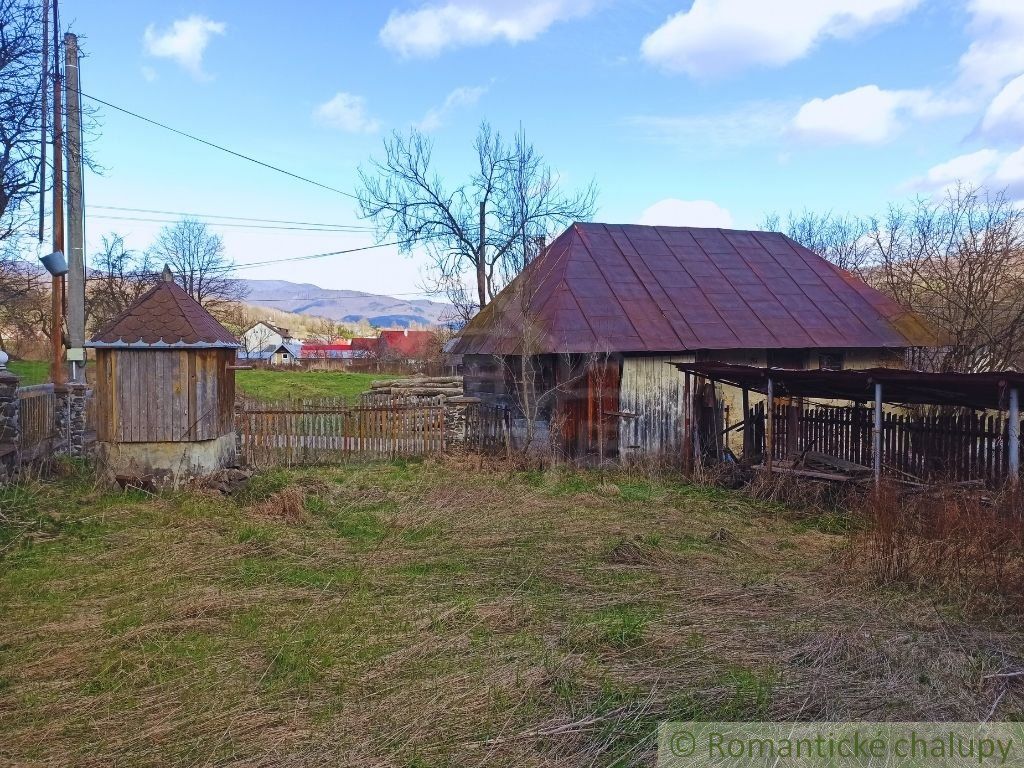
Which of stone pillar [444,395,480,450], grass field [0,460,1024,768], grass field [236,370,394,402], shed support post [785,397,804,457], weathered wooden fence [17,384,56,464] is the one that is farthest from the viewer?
grass field [236,370,394,402]

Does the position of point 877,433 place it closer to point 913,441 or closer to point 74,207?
point 913,441

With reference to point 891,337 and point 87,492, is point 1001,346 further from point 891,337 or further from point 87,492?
point 87,492

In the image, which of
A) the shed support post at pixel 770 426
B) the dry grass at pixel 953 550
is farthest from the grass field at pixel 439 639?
the shed support post at pixel 770 426

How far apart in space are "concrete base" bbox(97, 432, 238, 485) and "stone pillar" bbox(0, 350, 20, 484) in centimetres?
107

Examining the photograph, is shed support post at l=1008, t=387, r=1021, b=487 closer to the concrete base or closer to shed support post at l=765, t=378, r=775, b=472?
shed support post at l=765, t=378, r=775, b=472

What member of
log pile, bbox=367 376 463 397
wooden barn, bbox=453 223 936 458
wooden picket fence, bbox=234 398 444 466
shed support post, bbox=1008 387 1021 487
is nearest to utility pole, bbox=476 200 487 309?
log pile, bbox=367 376 463 397

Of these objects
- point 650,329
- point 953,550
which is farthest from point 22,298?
point 953,550

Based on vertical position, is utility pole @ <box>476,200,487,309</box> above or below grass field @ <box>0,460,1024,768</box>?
above

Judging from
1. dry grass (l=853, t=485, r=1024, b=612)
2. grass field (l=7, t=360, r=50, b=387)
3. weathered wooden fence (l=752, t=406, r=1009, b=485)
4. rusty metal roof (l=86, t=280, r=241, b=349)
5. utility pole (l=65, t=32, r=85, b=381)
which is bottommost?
dry grass (l=853, t=485, r=1024, b=612)

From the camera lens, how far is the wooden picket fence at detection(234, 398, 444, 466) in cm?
1405

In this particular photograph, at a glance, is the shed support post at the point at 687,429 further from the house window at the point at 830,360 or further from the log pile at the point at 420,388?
the log pile at the point at 420,388

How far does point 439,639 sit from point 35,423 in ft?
32.7

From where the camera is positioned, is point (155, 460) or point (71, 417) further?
point (71, 417)

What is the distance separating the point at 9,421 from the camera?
10570 mm
